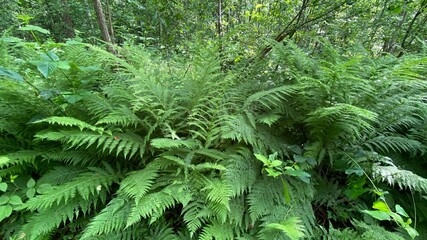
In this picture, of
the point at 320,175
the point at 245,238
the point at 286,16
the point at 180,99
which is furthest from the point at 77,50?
the point at 286,16

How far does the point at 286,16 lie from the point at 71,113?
3170mm

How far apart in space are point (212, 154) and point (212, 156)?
0.06 feet

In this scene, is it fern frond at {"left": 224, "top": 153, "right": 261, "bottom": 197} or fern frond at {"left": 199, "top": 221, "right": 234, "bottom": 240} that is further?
fern frond at {"left": 224, "top": 153, "right": 261, "bottom": 197}

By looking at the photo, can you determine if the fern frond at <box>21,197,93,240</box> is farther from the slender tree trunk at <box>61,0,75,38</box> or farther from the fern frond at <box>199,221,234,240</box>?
the slender tree trunk at <box>61,0,75,38</box>

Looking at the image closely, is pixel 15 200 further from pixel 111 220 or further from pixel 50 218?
pixel 111 220

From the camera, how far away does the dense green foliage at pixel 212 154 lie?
51.0 inches

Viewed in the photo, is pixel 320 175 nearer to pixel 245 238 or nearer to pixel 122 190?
pixel 245 238

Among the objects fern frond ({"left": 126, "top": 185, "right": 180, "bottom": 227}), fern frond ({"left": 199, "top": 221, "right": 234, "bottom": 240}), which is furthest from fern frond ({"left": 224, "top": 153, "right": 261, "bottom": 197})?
fern frond ({"left": 126, "top": 185, "right": 180, "bottom": 227})

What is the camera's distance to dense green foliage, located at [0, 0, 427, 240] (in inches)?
51.0

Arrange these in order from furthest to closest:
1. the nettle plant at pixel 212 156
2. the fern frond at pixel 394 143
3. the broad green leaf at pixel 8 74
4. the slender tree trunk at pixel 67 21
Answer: the slender tree trunk at pixel 67 21
the fern frond at pixel 394 143
the nettle plant at pixel 212 156
the broad green leaf at pixel 8 74

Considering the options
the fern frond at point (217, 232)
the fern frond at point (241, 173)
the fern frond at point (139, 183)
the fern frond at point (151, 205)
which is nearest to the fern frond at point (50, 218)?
the fern frond at point (139, 183)

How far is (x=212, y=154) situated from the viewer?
146 centimetres

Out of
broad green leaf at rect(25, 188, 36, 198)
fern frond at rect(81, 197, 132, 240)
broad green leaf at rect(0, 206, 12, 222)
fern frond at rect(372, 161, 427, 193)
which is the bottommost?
fern frond at rect(81, 197, 132, 240)

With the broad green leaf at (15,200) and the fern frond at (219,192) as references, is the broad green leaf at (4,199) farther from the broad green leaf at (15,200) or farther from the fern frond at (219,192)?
the fern frond at (219,192)
